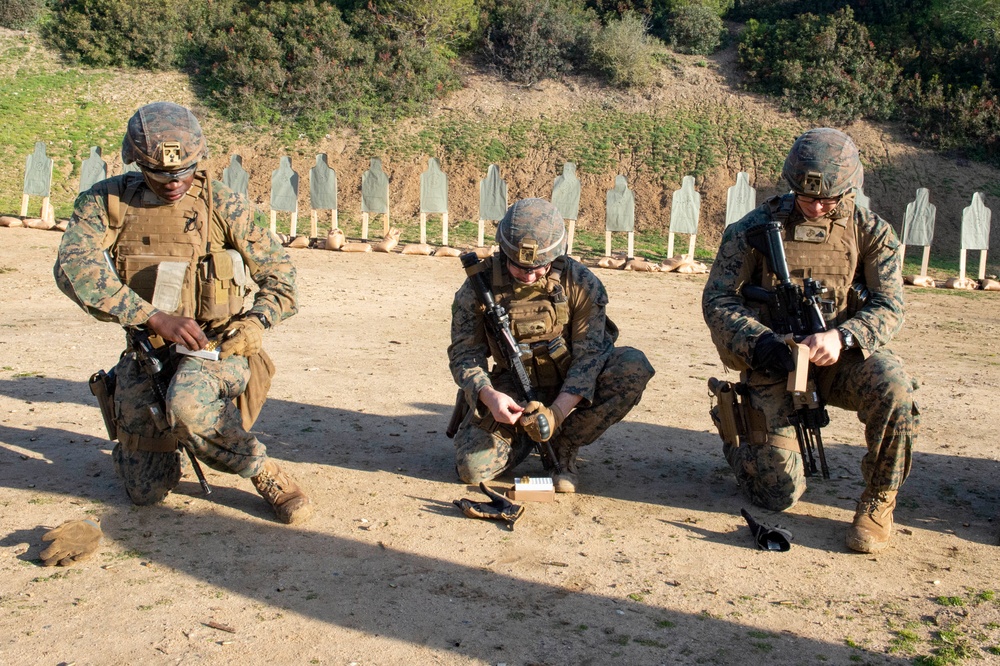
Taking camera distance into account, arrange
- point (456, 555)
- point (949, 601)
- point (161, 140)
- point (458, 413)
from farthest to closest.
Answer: point (458, 413), point (161, 140), point (456, 555), point (949, 601)

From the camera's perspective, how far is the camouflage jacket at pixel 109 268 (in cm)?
467

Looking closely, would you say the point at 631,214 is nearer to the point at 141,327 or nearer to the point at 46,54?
the point at 141,327

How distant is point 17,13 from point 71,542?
2643 cm

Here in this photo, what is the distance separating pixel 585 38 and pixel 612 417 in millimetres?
22437

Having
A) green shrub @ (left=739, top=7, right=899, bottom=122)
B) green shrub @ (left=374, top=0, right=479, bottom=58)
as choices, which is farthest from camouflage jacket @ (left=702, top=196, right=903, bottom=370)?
green shrub @ (left=374, top=0, right=479, bottom=58)

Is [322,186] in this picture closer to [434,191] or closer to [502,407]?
[434,191]

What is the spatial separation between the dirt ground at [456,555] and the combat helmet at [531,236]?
1346mm

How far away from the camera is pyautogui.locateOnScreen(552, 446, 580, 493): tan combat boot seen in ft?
17.1

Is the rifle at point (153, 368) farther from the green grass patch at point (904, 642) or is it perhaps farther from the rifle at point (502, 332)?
the green grass patch at point (904, 642)

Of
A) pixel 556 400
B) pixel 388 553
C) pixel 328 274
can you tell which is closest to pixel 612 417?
pixel 556 400

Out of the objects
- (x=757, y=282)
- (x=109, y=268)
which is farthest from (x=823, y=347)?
(x=109, y=268)

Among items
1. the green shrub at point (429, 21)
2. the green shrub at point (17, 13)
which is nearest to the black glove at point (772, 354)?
the green shrub at point (429, 21)

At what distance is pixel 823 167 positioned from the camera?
484cm

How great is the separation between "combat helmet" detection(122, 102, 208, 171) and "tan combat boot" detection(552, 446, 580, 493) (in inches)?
102
